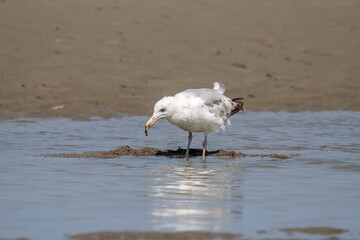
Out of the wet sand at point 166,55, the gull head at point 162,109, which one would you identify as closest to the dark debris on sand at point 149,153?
the gull head at point 162,109

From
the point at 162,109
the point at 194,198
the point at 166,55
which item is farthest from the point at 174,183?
the point at 166,55

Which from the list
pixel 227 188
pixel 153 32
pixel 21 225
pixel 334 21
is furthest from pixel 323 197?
pixel 334 21

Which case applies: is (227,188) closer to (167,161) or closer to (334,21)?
(167,161)

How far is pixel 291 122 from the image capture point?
1229 cm

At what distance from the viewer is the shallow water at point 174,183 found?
17.6 feet

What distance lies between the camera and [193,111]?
343 inches

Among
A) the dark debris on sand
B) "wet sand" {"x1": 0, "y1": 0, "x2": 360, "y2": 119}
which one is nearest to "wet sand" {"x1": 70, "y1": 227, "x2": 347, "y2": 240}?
the dark debris on sand

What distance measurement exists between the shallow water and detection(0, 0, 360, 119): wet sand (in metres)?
2.29

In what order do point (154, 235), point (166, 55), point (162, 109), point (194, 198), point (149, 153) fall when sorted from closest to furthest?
point (154, 235) < point (194, 198) < point (162, 109) < point (149, 153) < point (166, 55)

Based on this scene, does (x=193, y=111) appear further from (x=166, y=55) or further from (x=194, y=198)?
(x=166, y=55)

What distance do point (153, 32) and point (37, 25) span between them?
2656 millimetres

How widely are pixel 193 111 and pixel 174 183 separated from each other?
6.22 feet

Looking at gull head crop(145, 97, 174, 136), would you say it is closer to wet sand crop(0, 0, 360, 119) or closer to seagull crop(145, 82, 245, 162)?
seagull crop(145, 82, 245, 162)

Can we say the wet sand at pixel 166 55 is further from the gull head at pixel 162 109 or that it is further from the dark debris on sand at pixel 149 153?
the gull head at pixel 162 109
